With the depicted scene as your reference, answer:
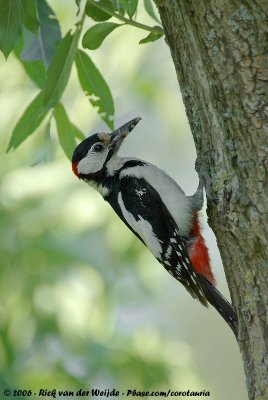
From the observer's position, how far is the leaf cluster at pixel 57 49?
8.56 feet

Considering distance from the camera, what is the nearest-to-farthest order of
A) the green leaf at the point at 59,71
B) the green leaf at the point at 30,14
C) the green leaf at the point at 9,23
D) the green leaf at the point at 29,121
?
the green leaf at the point at 9,23
the green leaf at the point at 30,14
the green leaf at the point at 59,71
the green leaf at the point at 29,121

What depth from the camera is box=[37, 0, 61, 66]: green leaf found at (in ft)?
10.0

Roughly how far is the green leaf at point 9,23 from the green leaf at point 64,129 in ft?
1.92

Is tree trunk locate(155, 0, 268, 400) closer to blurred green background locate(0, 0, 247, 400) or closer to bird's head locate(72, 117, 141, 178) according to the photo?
bird's head locate(72, 117, 141, 178)

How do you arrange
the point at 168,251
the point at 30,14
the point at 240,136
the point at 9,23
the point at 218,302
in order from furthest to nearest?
1. the point at 168,251
2. the point at 218,302
3. the point at 30,14
4. the point at 9,23
5. the point at 240,136

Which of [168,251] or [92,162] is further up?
[92,162]

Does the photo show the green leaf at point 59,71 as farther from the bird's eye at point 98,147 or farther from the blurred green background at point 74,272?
the blurred green background at point 74,272

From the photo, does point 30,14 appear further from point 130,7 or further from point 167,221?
point 167,221

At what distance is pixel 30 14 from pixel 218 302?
1478mm

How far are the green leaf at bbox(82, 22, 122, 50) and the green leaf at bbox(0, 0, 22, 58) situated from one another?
36cm

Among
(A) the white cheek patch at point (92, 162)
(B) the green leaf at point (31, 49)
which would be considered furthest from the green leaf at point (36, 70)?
(A) the white cheek patch at point (92, 162)

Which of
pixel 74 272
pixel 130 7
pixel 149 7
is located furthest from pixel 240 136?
pixel 74 272

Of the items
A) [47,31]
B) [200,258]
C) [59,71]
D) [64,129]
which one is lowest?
[200,258]

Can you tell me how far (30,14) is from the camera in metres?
2.62
